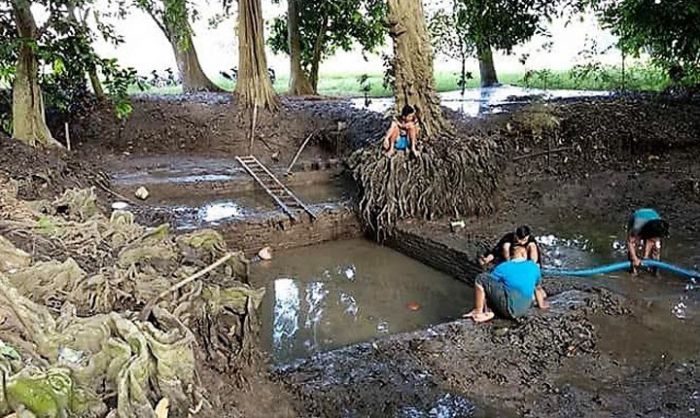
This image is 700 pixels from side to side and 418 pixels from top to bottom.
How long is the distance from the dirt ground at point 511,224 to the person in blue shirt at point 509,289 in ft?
0.47

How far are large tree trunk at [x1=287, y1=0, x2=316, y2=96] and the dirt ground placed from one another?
2.19 m

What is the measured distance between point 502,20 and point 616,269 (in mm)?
8179

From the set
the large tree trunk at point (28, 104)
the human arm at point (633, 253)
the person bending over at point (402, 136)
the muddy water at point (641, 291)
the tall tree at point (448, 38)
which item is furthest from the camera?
the tall tree at point (448, 38)

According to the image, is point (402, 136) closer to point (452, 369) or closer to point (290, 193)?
point (290, 193)

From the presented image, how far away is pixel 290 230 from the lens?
857 cm

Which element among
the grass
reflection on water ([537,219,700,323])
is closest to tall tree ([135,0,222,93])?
the grass

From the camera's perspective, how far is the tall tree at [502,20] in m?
13.2

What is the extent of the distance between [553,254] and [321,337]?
2.70m

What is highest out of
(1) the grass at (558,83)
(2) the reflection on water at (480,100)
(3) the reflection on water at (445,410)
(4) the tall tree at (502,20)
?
(4) the tall tree at (502,20)

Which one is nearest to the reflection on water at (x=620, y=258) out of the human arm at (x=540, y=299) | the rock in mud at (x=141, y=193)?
the human arm at (x=540, y=299)

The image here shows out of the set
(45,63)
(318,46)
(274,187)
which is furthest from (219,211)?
(318,46)

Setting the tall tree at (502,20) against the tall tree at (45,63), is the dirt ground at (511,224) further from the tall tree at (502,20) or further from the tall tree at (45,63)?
the tall tree at (502,20)

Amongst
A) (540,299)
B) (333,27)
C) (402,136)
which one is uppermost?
(333,27)

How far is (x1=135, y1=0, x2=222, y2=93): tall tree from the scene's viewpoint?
481 inches
